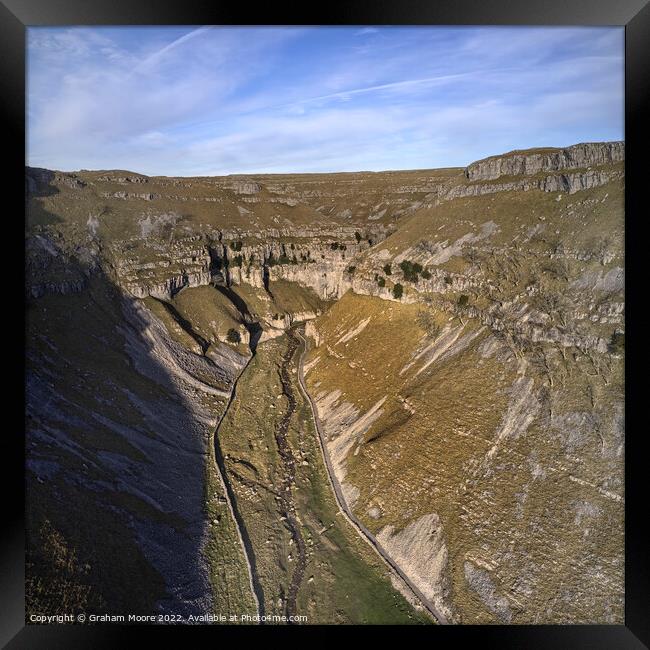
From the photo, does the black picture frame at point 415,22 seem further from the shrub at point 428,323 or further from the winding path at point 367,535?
the shrub at point 428,323

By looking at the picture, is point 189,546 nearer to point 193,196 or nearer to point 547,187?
point 547,187

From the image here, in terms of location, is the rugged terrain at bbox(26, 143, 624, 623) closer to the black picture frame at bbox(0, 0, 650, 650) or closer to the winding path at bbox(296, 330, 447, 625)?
the winding path at bbox(296, 330, 447, 625)

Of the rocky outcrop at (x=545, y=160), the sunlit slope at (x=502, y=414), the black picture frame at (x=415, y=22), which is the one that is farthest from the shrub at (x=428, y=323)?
the black picture frame at (x=415, y=22)

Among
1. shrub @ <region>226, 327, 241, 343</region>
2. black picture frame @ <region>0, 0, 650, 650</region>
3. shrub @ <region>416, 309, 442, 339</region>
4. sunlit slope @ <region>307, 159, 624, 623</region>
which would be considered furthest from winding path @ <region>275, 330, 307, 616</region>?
shrub @ <region>416, 309, 442, 339</region>

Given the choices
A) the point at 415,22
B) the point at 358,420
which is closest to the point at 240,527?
the point at 358,420

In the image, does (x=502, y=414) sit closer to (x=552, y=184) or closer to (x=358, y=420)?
(x=358, y=420)
